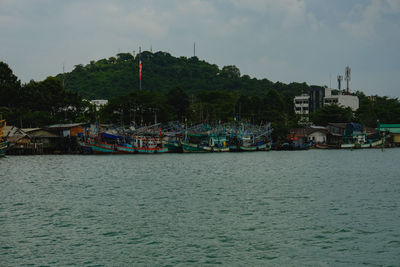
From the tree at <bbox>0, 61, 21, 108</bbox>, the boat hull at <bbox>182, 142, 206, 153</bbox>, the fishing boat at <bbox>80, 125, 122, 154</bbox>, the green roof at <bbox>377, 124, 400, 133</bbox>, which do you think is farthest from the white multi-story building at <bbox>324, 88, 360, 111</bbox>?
the tree at <bbox>0, 61, 21, 108</bbox>

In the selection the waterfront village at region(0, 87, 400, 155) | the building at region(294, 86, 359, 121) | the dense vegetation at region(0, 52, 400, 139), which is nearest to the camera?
the waterfront village at region(0, 87, 400, 155)

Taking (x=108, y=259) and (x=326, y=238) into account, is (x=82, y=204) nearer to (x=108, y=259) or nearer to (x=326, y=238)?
(x=108, y=259)

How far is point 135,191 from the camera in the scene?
88.0 feet

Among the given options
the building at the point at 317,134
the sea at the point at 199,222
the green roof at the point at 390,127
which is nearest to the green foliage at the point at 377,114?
the green roof at the point at 390,127

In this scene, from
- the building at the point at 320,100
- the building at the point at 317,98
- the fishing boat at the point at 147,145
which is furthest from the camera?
the building at the point at 317,98

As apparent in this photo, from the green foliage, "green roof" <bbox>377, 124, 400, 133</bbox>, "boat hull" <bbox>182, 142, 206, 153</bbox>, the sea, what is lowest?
the sea

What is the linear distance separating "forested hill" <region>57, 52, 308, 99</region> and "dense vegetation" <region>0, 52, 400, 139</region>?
32 centimetres

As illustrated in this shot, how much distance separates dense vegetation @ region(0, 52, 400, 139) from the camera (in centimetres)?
7494

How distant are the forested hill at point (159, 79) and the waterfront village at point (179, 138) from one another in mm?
45482

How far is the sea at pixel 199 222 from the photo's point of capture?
44.5ft

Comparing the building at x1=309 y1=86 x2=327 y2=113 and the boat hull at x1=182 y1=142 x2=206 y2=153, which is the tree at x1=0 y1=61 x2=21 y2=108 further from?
the building at x1=309 y1=86 x2=327 y2=113

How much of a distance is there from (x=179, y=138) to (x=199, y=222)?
54.1 meters

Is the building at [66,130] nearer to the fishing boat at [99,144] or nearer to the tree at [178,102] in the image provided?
the fishing boat at [99,144]

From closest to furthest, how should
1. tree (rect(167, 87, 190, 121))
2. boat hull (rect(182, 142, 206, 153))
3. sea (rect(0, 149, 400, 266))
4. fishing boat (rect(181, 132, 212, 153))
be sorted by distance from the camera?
sea (rect(0, 149, 400, 266)) < boat hull (rect(182, 142, 206, 153)) < fishing boat (rect(181, 132, 212, 153)) < tree (rect(167, 87, 190, 121))
